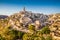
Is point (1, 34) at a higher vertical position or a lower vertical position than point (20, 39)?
higher

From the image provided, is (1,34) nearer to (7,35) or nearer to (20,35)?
A: (7,35)

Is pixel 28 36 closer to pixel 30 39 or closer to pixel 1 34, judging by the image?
pixel 30 39

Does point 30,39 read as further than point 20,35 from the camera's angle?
No

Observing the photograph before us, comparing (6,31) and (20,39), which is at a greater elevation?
(6,31)

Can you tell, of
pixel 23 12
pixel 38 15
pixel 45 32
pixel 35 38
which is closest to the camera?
pixel 35 38

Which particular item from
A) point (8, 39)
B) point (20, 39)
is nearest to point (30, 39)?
point (8, 39)

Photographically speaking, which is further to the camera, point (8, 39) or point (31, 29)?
point (31, 29)

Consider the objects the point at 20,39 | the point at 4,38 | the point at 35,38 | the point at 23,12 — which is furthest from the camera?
the point at 23,12

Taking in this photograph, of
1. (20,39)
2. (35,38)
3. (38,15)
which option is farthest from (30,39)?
(38,15)

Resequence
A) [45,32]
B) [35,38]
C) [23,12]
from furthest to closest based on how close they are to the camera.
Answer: [23,12], [45,32], [35,38]
